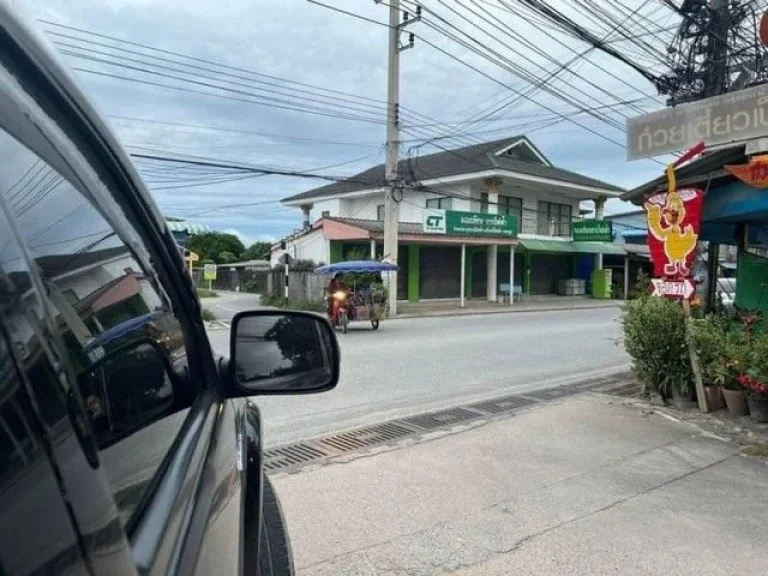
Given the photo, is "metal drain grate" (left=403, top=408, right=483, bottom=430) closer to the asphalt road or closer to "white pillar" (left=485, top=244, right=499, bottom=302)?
the asphalt road

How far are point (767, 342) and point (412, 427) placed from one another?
11.5 feet

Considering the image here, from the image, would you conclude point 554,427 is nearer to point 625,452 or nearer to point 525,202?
point 625,452

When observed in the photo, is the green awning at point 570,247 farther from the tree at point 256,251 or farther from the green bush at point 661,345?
the tree at point 256,251

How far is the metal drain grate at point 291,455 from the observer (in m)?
4.94

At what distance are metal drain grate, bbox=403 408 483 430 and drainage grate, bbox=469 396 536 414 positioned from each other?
217 mm

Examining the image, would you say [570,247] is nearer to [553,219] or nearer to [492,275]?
[553,219]

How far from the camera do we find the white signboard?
23.6 m

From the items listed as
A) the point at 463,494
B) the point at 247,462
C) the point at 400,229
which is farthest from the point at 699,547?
the point at 400,229

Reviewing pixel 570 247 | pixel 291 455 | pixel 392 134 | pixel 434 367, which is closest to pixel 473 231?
pixel 392 134

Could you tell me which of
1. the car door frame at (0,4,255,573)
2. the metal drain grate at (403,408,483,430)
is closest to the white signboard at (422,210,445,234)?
the metal drain grate at (403,408,483,430)

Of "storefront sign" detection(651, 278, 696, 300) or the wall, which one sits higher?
the wall

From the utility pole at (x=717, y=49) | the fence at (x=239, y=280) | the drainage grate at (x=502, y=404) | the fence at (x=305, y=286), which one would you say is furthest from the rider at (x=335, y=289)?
the fence at (x=239, y=280)

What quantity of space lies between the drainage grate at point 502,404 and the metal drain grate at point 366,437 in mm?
1189

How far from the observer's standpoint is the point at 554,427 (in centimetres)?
595
